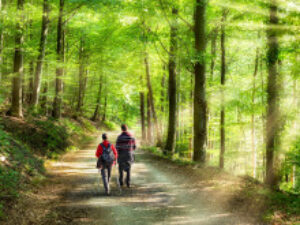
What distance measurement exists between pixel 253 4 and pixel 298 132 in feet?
16.4

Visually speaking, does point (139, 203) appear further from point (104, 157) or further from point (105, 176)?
point (104, 157)

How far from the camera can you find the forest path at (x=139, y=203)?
234 inches

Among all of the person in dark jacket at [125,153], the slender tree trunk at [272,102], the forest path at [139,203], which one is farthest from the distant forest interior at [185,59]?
the person in dark jacket at [125,153]

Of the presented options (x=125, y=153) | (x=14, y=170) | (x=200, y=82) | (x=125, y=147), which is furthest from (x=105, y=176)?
(x=200, y=82)

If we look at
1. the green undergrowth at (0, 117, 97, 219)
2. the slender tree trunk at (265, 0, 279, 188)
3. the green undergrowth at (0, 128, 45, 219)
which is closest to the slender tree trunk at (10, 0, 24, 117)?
the green undergrowth at (0, 117, 97, 219)

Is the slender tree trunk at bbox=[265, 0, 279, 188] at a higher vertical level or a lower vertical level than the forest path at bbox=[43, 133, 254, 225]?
higher

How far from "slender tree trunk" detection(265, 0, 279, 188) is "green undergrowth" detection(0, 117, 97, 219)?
7200mm

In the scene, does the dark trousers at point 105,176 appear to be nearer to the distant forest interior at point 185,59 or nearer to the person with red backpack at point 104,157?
the person with red backpack at point 104,157

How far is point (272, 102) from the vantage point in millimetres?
7746

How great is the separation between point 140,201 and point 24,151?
551 centimetres

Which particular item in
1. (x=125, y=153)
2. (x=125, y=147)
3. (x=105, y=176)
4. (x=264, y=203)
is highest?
(x=125, y=147)

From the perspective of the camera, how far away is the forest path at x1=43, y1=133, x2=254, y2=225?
234 inches

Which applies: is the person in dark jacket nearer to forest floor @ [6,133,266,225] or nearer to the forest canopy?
forest floor @ [6,133,266,225]

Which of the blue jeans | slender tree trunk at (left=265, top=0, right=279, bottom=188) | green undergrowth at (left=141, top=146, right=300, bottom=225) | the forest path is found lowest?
the forest path
